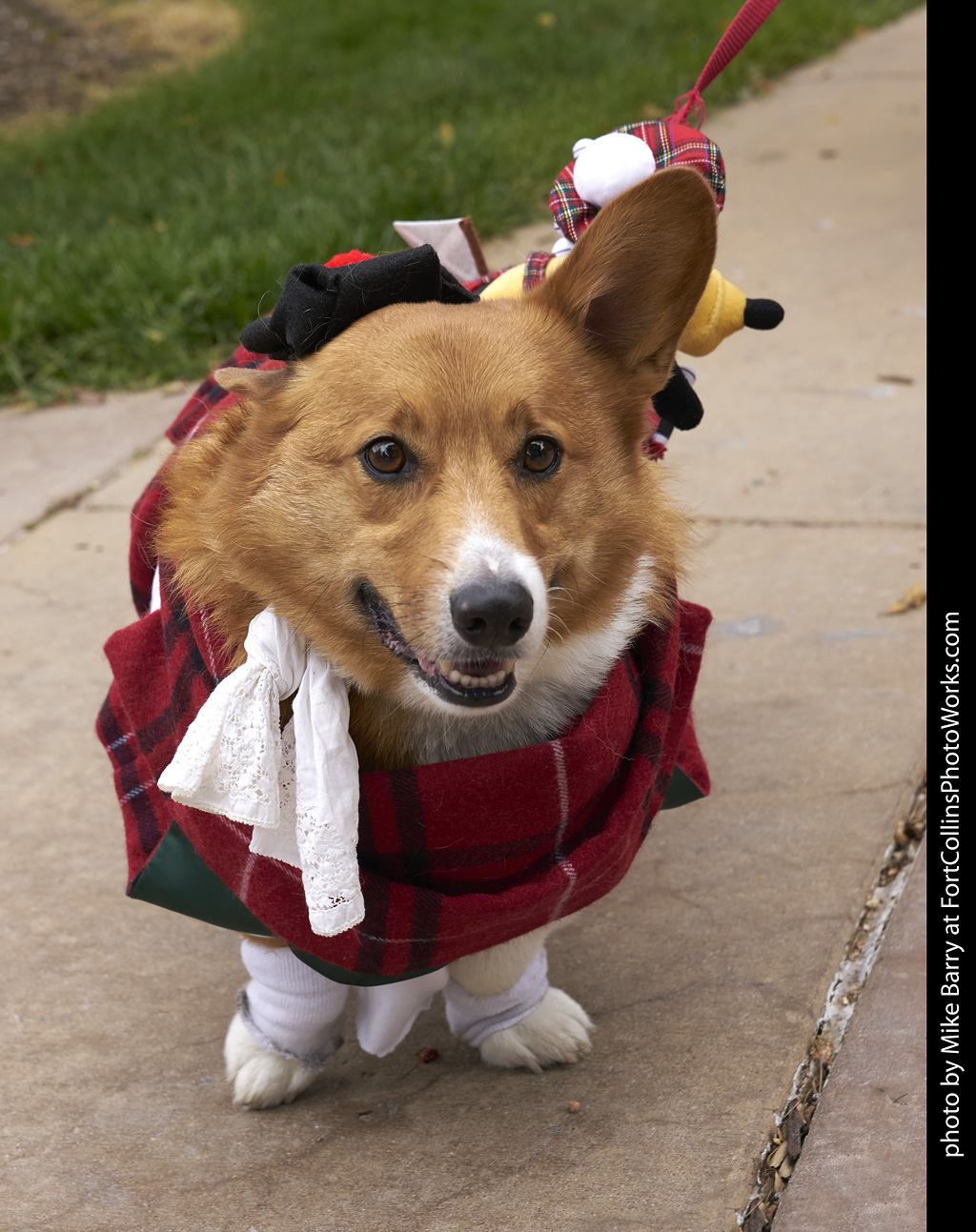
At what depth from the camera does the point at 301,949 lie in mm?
1861

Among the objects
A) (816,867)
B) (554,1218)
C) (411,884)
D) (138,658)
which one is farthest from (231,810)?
(816,867)

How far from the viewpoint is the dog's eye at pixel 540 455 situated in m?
1.80

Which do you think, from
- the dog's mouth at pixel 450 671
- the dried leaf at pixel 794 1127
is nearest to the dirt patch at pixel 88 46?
the dog's mouth at pixel 450 671

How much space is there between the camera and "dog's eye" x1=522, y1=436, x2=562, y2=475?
5.89ft

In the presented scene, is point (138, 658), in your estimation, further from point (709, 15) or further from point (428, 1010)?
point (709, 15)

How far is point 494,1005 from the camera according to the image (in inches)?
81.5

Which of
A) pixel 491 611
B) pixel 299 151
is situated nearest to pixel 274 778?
pixel 491 611

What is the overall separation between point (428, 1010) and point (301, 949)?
499mm

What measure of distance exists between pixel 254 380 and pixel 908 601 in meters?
2.10

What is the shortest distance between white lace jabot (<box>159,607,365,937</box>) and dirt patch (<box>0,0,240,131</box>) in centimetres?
913

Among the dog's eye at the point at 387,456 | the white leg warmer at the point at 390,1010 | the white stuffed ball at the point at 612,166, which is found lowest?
the white leg warmer at the point at 390,1010

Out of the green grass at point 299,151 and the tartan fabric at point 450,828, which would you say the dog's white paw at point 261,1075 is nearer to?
the tartan fabric at point 450,828

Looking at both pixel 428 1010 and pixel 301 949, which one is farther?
Answer: pixel 428 1010

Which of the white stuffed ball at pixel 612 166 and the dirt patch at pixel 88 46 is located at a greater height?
the white stuffed ball at pixel 612 166
